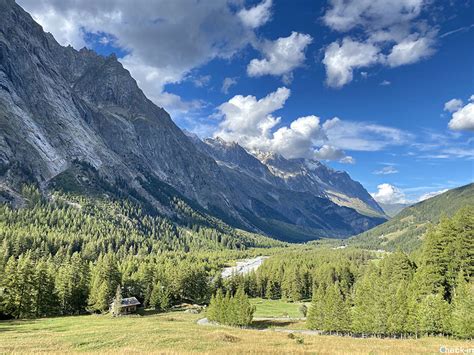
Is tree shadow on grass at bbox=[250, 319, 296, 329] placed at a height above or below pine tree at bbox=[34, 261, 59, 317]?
below

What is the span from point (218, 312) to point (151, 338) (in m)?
45.9

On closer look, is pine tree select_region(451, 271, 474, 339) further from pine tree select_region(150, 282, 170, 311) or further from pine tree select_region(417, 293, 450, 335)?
pine tree select_region(150, 282, 170, 311)

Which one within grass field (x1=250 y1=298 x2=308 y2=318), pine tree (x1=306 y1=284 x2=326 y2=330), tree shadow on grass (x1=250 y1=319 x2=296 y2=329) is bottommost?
grass field (x1=250 y1=298 x2=308 y2=318)

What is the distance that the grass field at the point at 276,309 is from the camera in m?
126

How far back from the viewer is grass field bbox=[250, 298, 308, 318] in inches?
4943

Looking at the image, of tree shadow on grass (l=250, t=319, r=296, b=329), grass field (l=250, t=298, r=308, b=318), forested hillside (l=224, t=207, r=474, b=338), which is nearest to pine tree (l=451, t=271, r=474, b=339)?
forested hillside (l=224, t=207, r=474, b=338)

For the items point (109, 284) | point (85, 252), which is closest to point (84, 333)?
point (109, 284)

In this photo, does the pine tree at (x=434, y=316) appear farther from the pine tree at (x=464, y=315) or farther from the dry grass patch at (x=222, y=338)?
the dry grass patch at (x=222, y=338)

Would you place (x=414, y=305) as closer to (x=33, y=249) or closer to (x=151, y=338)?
(x=151, y=338)

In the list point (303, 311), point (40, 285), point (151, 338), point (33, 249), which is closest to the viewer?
point (151, 338)

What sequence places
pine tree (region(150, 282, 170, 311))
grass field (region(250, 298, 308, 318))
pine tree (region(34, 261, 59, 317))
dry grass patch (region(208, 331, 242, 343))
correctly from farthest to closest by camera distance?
grass field (region(250, 298, 308, 318)) < pine tree (region(150, 282, 170, 311)) < pine tree (region(34, 261, 59, 317)) < dry grass patch (region(208, 331, 242, 343))

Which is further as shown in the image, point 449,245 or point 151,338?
point 449,245

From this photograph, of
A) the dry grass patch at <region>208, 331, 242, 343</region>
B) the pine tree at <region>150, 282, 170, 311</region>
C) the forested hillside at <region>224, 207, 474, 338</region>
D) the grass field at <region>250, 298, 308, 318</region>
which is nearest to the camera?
the dry grass patch at <region>208, 331, 242, 343</region>

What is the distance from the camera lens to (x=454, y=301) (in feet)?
217
